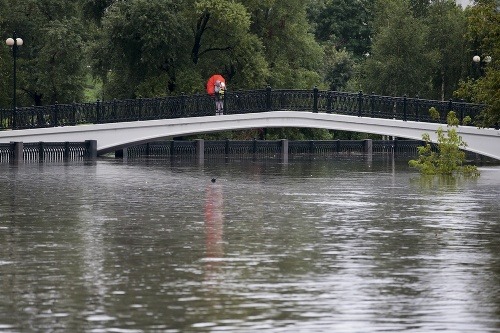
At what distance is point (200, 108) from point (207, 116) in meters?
0.85

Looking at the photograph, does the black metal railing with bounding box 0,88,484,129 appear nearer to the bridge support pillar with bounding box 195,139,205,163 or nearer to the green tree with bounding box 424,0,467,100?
the bridge support pillar with bounding box 195,139,205,163

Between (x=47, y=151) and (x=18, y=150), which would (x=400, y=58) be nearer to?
(x=47, y=151)

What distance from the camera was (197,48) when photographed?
215ft

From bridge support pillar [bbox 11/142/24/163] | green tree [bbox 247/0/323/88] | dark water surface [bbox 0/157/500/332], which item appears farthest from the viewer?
green tree [bbox 247/0/323/88]

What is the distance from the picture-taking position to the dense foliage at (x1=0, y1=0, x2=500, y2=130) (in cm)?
6319

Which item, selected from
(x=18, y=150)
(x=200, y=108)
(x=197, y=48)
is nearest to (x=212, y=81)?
(x=197, y=48)

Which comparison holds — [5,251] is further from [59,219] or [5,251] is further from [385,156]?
[385,156]

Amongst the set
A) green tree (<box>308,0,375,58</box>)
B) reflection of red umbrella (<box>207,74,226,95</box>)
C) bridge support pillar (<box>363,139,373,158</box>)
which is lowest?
bridge support pillar (<box>363,139,373,158</box>)

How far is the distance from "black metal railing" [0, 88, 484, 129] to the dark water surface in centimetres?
2175

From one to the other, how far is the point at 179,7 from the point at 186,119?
29.4 ft

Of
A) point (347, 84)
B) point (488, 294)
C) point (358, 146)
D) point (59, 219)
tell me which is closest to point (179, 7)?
point (358, 146)

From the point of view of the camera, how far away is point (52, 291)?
14820 mm

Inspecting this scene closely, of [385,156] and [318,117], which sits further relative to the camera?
[385,156]

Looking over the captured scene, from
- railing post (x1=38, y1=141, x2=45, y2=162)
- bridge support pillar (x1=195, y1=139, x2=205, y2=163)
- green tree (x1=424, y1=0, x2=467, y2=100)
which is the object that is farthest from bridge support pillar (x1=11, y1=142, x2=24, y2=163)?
green tree (x1=424, y1=0, x2=467, y2=100)
